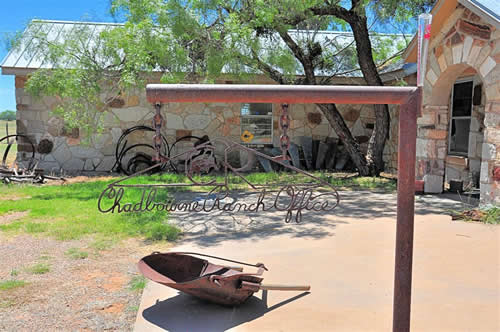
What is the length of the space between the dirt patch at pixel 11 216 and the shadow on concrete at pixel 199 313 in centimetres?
369

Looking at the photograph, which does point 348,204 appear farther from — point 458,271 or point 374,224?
point 458,271

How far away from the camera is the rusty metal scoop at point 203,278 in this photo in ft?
10.1

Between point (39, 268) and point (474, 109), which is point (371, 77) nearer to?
point (474, 109)

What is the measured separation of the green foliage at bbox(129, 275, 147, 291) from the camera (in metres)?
3.78

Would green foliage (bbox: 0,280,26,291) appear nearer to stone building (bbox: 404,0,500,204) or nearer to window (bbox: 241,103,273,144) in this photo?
stone building (bbox: 404,0,500,204)

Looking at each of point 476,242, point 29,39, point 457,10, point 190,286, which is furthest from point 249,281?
point 29,39

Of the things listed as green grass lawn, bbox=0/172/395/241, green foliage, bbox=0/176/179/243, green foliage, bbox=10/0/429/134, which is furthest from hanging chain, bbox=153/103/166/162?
green foliage, bbox=10/0/429/134

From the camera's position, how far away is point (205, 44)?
8.09 m

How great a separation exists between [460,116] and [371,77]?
192 cm

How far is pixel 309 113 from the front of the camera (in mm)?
11898

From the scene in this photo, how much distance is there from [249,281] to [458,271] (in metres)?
1.97

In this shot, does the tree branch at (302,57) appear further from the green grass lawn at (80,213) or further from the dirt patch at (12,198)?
the dirt patch at (12,198)

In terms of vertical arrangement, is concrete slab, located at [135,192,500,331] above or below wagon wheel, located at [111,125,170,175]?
below

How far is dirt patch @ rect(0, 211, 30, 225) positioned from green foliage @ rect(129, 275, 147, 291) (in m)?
2.96
